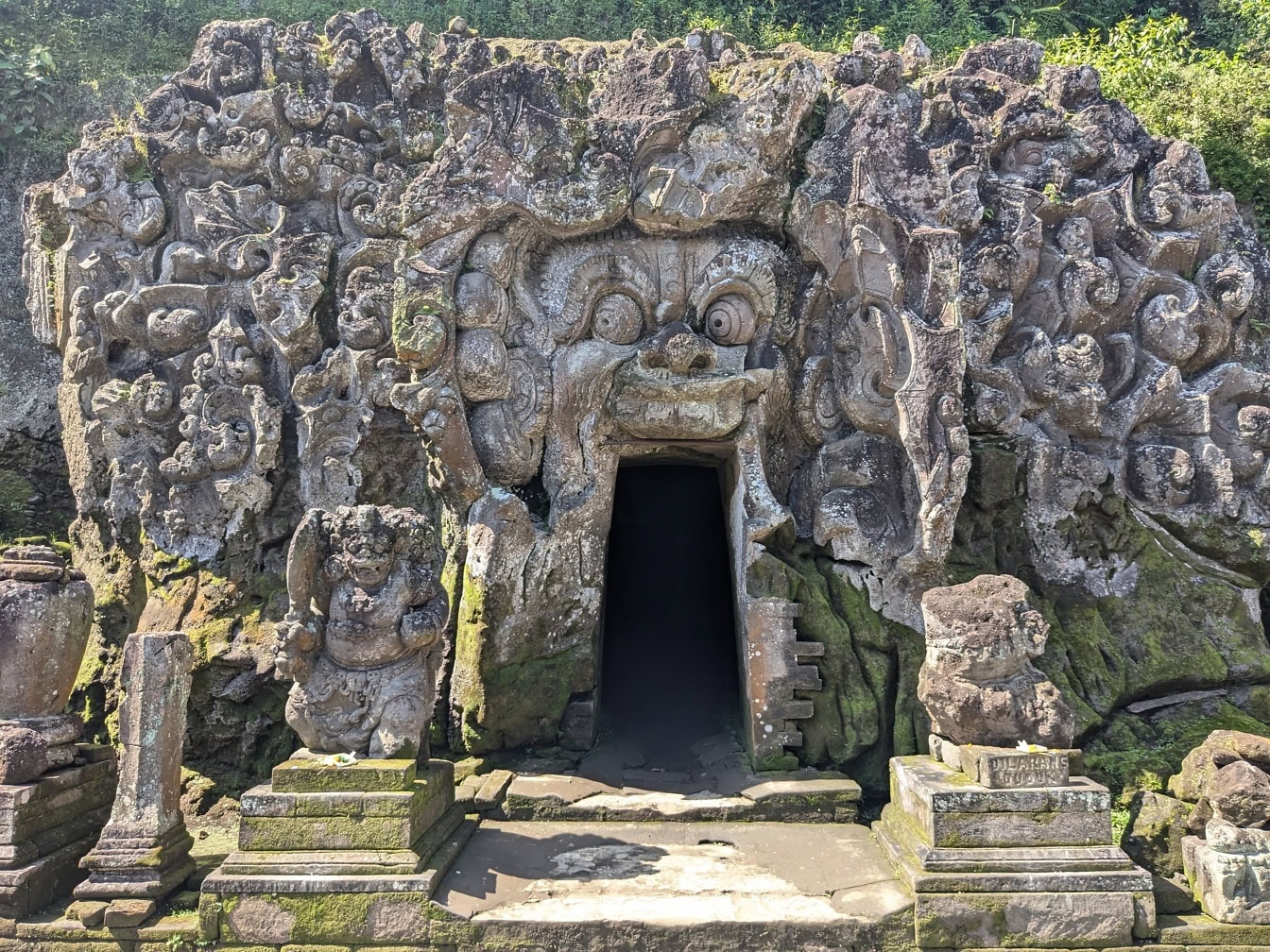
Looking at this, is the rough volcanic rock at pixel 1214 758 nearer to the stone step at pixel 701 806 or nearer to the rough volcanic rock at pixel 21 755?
the stone step at pixel 701 806

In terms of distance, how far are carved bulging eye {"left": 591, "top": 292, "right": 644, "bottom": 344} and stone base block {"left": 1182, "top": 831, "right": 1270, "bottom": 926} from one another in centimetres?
550

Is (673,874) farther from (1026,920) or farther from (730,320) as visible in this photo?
(730,320)

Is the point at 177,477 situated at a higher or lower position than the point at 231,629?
higher

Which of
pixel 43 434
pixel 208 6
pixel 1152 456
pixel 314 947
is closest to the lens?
pixel 314 947

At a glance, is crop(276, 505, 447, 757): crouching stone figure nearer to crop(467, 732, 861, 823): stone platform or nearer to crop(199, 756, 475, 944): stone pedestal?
crop(199, 756, 475, 944): stone pedestal

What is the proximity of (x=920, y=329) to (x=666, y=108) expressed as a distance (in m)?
2.82

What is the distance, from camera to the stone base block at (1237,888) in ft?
16.0

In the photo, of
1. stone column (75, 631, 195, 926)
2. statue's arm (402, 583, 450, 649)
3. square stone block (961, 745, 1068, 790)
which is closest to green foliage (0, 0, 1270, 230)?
square stone block (961, 745, 1068, 790)

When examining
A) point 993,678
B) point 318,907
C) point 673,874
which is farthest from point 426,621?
point 993,678

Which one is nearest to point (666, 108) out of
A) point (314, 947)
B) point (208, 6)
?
point (314, 947)

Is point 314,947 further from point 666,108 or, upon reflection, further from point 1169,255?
point 1169,255

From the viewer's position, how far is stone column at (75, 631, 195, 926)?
205 inches

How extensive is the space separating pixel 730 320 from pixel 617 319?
998 millimetres

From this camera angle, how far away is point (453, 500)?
24.9ft
